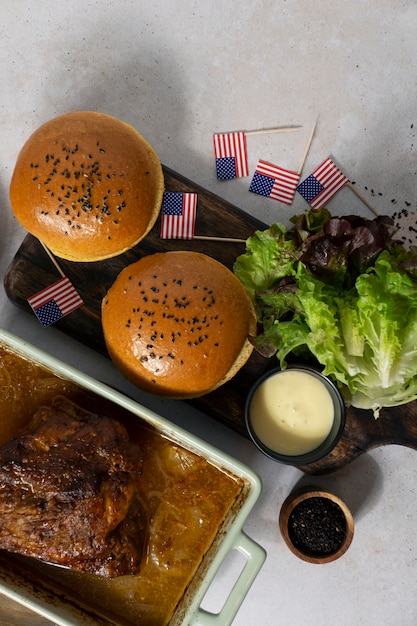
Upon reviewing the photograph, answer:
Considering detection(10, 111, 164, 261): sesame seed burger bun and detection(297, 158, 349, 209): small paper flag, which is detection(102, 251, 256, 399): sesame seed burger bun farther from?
detection(297, 158, 349, 209): small paper flag

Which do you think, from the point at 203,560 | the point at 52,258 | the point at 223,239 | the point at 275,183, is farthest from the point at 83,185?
the point at 203,560

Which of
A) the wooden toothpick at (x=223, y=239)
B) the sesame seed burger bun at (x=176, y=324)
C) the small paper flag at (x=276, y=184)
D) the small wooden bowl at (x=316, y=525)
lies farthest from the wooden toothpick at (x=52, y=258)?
the small wooden bowl at (x=316, y=525)

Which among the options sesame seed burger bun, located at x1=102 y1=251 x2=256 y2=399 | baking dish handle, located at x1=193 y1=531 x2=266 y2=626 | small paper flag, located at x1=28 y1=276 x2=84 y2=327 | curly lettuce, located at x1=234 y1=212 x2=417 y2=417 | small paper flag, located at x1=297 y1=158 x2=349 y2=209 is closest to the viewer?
curly lettuce, located at x1=234 y1=212 x2=417 y2=417

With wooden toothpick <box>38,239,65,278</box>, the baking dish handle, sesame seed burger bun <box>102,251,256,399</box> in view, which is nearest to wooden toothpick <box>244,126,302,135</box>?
sesame seed burger bun <box>102,251,256,399</box>

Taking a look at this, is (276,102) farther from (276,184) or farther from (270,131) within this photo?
(276,184)

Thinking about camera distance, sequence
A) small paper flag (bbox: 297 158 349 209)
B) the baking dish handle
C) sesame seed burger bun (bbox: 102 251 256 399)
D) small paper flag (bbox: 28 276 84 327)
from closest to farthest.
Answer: sesame seed burger bun (bbox: 102 251 256 399), the baking dish handle, small paper flag (bbox: 28 276 84 327), small paper flag (bbox: 297 158 349 209)

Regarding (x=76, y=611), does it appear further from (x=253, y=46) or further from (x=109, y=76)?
(x=253, y=46)
